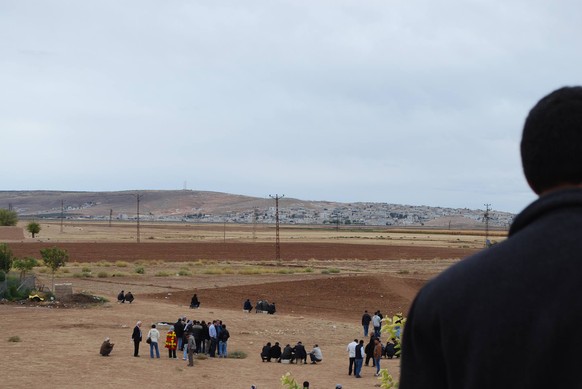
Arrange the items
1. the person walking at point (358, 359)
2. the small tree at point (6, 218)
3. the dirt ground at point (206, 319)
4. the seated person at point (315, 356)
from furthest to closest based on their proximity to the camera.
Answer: the small tree at point (6, 218)
the seated person at point (315, 356)
the person walking at point (358, 359)
the dirt ground at point (206, 319)

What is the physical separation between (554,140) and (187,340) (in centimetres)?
2685

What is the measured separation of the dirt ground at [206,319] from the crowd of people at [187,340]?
534 mm

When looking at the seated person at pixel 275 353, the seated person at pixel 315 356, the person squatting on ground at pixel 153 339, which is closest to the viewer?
the person squatting on ground at pixel 153 339

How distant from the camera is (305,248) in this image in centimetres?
11025

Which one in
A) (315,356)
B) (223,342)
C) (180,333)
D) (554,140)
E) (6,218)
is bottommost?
(315,356)

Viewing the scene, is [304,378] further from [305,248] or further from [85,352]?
[305,248]

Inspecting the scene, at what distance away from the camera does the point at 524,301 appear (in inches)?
80.0

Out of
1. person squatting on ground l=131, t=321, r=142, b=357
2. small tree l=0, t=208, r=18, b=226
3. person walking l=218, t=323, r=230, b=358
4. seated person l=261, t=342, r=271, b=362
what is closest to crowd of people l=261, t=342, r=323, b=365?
seated person l=261, t=342, r=271, b=362

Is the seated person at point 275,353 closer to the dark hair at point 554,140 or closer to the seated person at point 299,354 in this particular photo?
the seated person at point 299,354

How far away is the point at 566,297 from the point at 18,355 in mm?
28368

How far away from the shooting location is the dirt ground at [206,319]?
2508 cm

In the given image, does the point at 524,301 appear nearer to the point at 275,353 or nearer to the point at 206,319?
the point at 275,353

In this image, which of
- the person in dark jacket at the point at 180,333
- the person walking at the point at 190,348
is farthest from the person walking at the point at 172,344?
the person walking at the point at 190,348

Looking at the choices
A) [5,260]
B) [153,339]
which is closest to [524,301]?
[153,339]
